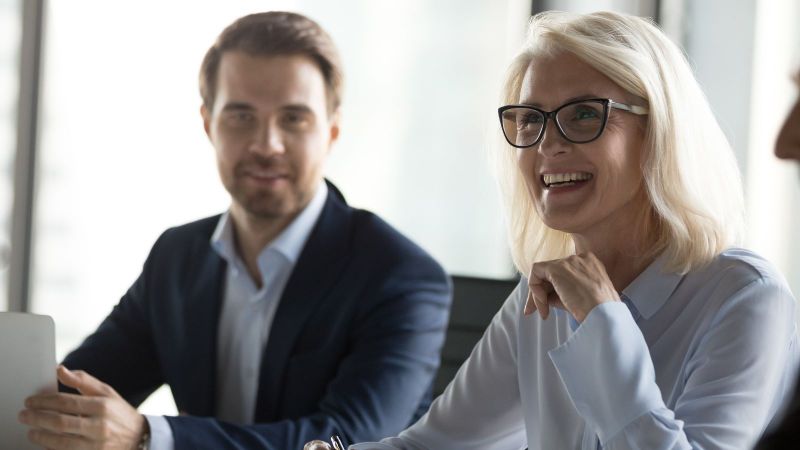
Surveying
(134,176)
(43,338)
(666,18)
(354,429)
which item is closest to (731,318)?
(354,429)

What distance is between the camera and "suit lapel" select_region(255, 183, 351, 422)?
2438mm

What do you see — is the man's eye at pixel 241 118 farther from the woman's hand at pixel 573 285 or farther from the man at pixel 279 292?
the woman's hand at pixel 573 285

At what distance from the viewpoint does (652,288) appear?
1700 millimetres

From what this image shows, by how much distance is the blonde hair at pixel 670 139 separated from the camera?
1702mm

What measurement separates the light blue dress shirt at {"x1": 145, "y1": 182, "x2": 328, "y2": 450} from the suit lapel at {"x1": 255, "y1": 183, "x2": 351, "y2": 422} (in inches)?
1.7

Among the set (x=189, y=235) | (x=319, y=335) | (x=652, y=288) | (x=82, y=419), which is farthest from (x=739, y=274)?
(x=189, y=235)

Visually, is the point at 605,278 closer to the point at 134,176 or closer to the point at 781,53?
the point at 781,53

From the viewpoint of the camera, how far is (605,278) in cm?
163

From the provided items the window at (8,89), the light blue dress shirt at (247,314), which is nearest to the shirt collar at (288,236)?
the light blue dress shirt at (247,314)

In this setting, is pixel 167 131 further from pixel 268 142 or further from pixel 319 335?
pixel 319 335

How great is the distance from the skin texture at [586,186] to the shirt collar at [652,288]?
0.05 m

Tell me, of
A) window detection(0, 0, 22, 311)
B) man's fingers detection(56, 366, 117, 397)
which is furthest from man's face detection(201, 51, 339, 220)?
window detection(0, 0, 22, 311)

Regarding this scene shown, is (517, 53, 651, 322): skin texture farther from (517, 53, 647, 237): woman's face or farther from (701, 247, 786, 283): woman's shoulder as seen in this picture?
(701, 247, 786, 283): woman's shoulder

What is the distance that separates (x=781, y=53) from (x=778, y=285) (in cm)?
166
